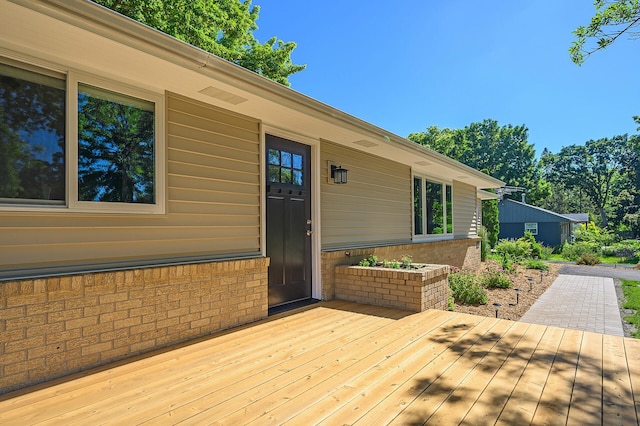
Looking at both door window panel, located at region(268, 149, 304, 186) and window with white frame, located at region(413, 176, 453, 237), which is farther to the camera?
window with white frame, located at region(413, 176, 453, 237)

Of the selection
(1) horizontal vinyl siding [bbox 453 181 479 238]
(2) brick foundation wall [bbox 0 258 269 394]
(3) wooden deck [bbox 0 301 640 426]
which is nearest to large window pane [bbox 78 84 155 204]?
(2) brick foundation wall [bbox 0 258 269 394]

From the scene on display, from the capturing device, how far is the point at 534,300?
796 cm

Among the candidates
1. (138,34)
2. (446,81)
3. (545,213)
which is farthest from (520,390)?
(545,213)

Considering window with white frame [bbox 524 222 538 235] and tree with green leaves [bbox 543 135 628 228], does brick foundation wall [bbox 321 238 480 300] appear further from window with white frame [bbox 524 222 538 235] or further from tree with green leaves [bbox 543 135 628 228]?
tree with green leaves [bbox 543 135 628 228]

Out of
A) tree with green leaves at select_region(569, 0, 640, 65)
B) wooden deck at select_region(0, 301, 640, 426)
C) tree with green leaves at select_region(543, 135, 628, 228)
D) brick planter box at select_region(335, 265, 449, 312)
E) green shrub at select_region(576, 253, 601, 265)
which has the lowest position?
green shrub at select_region(576, 253, 601, 265)

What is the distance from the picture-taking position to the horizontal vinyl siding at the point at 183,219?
2500 millimetres

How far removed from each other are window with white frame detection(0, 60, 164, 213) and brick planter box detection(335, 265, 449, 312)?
9.50ft

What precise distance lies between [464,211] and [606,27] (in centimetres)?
666

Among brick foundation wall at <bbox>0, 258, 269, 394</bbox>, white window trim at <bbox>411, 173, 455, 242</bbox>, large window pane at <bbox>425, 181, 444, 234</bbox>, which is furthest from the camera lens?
large window pane at <bbox>425, 181, 444, 234</bbox>

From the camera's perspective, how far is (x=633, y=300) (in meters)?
7.84

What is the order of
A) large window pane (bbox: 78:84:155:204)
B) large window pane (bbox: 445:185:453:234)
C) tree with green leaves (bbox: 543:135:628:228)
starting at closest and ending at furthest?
large window pane (bbox: 78:84:155:204) < large window pane (bbox: 445:185:453:234) < tree with green leaves (bbox: 543:135:628:228)

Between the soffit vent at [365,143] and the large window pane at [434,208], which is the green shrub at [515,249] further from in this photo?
the soffit vent at [365,143]

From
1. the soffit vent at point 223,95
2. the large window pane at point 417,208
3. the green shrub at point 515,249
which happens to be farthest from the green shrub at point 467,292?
the green shrub at point 515,249

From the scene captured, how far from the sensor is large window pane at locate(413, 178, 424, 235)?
795 centimetres
